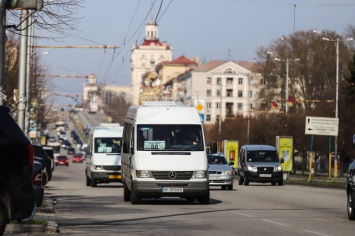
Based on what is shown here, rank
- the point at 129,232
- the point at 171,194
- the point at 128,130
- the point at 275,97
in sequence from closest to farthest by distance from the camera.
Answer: the point at 129,232 < the point at 171,194 < the point at 128,130 < the point at 275,97

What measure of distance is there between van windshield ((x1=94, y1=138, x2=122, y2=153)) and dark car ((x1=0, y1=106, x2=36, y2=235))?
105 ft

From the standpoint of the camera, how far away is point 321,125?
221 feet

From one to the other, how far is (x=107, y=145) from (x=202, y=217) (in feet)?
75.5

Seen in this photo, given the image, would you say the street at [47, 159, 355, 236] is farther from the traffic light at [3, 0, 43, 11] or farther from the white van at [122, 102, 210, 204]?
the traffic light at [3, 0, 43, 11]

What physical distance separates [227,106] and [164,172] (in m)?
160

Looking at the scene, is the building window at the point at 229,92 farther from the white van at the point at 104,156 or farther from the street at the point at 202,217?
the street at the point at 202,217

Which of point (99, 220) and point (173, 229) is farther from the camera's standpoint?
point (99, 220)

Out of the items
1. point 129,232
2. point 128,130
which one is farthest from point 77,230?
point 128,130

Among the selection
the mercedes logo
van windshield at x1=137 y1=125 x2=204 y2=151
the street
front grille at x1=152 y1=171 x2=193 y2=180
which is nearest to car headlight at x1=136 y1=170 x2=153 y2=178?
front grille at x1=152 y1=171 x2=193 y2=180

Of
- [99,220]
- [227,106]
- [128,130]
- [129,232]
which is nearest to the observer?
[129,232]

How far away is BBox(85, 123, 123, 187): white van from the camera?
44.2 m

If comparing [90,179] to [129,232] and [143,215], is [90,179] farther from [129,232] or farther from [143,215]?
[129,232]

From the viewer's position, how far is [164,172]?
90.7 feet

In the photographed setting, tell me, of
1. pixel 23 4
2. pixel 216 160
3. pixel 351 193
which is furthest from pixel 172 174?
pixel 216 160
